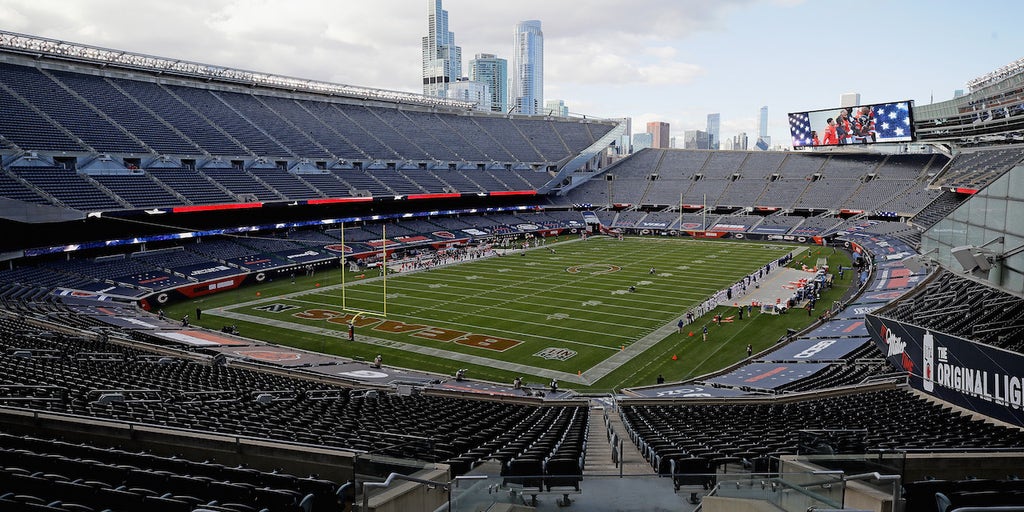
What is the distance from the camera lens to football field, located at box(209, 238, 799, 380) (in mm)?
28234

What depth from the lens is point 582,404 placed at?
18797 millimetres

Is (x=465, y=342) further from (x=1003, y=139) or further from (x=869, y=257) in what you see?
(x=1003, y=139)

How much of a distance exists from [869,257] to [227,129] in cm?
5272

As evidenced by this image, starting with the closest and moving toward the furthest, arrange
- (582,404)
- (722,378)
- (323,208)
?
1. (582,404)
2. (722,378)
3. (323,208)

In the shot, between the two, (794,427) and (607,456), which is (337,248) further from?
(794,427)

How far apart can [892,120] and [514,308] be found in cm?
4949

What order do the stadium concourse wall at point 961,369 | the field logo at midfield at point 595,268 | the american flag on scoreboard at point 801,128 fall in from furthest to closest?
the american flag on scoreboard at point 801,128
the field logo at midfield at point 595,268
the stadium concourse wall at point 961,369

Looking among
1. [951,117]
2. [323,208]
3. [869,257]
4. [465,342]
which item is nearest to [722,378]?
[465,342]

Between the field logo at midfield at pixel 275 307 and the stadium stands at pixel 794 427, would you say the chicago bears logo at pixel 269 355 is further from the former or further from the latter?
the stadium stands at pixel 794 427

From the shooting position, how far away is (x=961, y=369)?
12391 mm

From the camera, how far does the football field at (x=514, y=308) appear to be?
28234mm

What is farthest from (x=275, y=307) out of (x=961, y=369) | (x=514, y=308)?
(x=961, y=369)

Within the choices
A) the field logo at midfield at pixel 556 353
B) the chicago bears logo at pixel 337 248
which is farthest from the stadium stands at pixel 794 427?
the chicago bears logo at pixel 337 248

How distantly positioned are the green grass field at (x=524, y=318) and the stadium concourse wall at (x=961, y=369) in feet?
35.6
